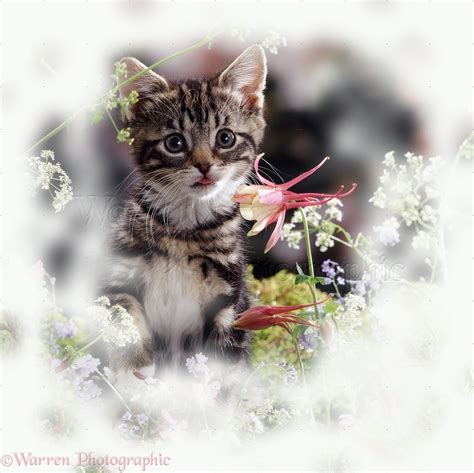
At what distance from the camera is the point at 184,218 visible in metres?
1.28

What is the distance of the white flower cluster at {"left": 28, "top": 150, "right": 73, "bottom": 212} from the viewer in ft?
3.80

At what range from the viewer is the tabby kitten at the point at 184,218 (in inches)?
49.0

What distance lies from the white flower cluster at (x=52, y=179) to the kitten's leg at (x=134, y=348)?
215mm

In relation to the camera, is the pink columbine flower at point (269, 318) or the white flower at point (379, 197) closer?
the pink columbine flower at point (269, 318)

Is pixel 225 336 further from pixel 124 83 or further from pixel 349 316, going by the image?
pixel 124 83

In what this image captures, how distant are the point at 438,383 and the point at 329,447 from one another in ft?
0.85

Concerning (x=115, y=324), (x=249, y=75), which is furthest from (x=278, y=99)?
(x=115, y=324)

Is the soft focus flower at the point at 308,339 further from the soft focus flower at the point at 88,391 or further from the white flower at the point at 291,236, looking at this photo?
the soft focus flower at the point at 88,391

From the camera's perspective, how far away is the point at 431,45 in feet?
4.34

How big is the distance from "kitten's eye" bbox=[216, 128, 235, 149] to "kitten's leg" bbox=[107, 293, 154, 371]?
0.34 m

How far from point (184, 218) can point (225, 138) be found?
0.18 meters

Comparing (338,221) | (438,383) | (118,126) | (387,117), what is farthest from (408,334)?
(118,126)

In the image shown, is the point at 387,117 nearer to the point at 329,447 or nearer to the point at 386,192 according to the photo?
the point at 386,192

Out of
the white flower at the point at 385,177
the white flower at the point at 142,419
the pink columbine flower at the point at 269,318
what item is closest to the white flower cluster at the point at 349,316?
the pink columbine flower at the point at 269,318
